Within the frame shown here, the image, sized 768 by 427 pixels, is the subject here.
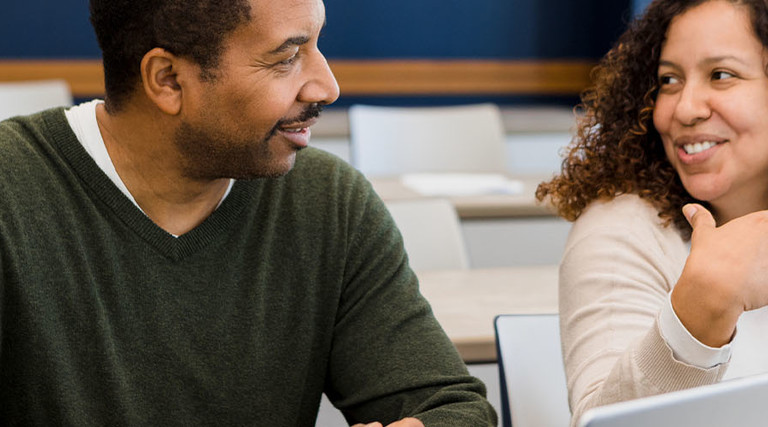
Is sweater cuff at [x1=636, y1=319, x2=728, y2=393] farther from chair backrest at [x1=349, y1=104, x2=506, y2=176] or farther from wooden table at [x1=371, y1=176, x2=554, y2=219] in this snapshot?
chair backrest at [x1=349, y1=104, x2=506, y2=176]

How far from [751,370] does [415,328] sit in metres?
0.46

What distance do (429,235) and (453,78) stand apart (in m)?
2.57

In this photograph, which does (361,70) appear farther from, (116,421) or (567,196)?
(116,421)

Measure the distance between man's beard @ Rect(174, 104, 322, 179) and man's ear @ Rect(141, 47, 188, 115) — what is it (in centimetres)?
3

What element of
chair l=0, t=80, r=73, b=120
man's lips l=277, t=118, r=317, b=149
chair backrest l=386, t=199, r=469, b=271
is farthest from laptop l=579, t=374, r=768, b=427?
chair l=0, t=80, r=73, b=120

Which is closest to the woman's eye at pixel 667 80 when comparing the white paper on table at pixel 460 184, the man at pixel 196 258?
the man at pixel 196 258

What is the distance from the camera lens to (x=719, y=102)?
1278 mm

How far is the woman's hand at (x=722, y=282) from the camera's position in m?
1.02

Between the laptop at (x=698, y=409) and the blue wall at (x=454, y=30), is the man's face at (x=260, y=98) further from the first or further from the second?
the blue wall at (x=454, y=30)

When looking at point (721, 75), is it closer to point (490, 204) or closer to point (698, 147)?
point (698, 147)

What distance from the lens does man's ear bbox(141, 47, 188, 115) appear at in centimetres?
118

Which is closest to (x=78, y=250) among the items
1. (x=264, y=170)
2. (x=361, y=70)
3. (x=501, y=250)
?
(x=264, y=170)

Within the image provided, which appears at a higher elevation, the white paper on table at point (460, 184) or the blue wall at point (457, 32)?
the blue wall at point (457, 32)

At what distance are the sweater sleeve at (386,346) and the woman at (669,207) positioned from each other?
163mm
